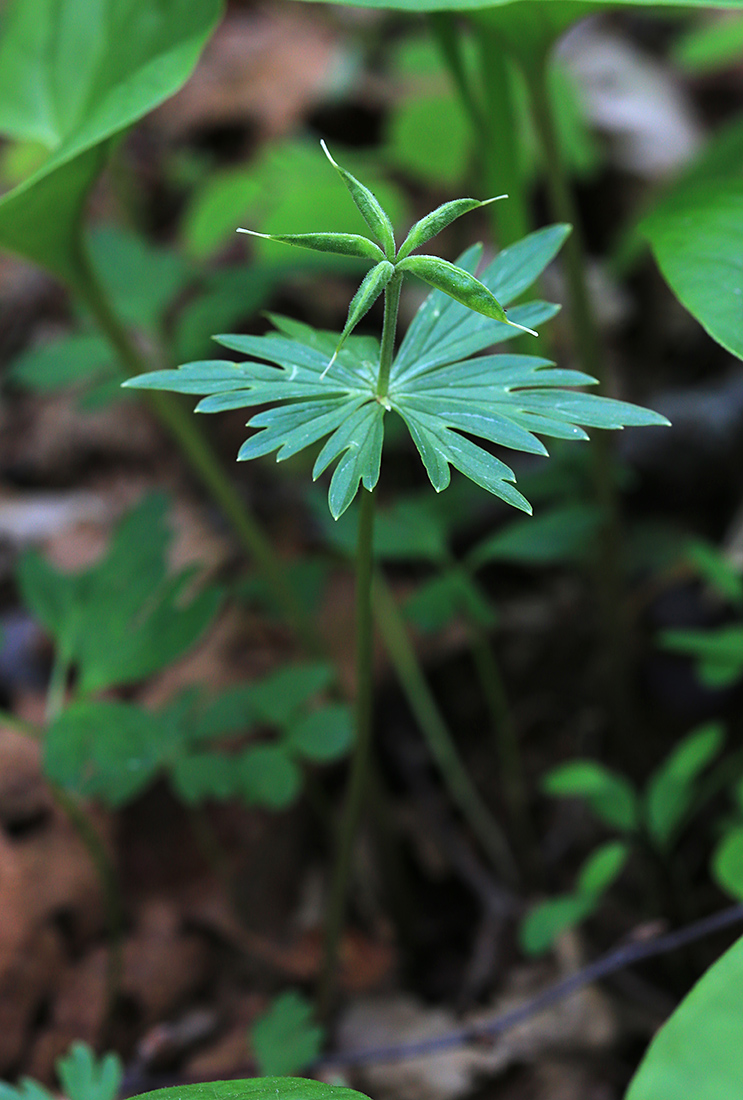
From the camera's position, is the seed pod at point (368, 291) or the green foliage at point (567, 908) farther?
the green foliage at point (567, 908)

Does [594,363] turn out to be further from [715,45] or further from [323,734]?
[715,45]

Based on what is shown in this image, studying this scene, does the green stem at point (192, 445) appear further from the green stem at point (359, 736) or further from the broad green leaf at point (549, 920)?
the broad green leaf at point (549, 920)

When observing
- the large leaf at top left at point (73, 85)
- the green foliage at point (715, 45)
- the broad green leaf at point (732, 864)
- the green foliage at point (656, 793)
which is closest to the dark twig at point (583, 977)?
the broad green leaf at point (732, 864)

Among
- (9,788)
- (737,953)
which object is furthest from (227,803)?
(737,953)

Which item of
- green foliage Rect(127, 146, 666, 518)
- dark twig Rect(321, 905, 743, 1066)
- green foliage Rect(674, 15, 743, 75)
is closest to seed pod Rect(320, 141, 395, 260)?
green foliage Rect(127, 146, 666, 518)

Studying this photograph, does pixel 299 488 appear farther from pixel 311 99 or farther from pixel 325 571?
pixel 311 99

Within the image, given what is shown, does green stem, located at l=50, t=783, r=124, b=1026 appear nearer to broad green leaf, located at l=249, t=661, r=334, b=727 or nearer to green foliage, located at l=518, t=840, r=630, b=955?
broad green leaf, located at l=249, t=661, r=334, b=727
